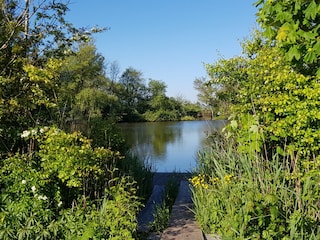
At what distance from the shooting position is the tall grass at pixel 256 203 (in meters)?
2.40

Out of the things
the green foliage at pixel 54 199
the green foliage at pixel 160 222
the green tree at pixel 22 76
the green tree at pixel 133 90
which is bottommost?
the green foliage at pixel 160 222

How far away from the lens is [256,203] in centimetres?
243

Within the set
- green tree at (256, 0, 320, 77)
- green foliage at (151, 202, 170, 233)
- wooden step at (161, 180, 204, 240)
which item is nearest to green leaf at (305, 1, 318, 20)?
green tree at (256, 0, 320, 77)

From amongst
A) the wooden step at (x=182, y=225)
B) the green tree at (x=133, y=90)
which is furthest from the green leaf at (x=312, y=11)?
the green tree at (x=133, y=90)

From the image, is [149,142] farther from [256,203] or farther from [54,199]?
[256,203]

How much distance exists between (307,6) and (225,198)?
1722 mm

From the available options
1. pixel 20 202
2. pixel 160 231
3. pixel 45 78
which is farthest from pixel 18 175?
pixel 160 231

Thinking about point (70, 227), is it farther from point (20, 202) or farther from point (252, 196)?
point (252, 196)

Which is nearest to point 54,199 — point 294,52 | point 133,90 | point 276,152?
point 276,152

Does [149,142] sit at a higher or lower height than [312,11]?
lower

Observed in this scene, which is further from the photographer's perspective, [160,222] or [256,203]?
[160,222]

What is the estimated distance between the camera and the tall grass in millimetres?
2400

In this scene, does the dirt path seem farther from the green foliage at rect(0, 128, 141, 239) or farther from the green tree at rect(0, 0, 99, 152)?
the green tree at rect(0, 0, 99, 152)

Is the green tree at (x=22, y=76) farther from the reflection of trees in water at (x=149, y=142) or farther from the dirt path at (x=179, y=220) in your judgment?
the reflection of trees in water at (x=149, y=142)
